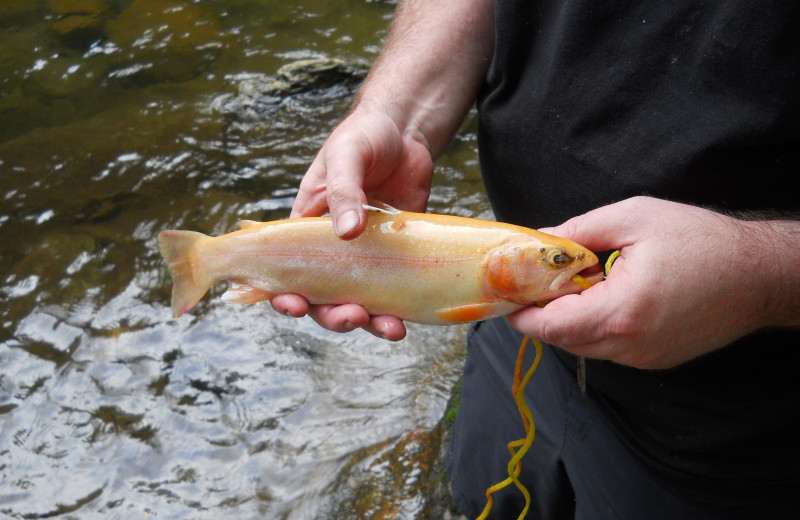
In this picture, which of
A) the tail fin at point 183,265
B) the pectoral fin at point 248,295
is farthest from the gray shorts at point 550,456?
the tail fin at point 183,265

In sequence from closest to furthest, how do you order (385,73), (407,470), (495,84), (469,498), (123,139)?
1. (495,84)
2. (385,73)
3. (469,498)
4. (407,470)
5. (123,139)

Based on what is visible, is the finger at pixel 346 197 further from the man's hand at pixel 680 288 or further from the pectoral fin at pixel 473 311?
the man's hand at pixel 680 288

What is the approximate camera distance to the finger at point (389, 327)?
2.34 metres

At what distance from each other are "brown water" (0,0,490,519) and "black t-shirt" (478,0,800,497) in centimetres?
180

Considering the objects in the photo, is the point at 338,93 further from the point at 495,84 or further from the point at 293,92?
the point at 495,84

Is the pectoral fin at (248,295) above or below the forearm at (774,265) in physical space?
below

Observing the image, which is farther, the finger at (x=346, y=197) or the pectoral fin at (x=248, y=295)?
the pectoral fin at (x=248, y=295)

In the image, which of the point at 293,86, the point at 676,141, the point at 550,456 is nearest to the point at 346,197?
the point at 676,141

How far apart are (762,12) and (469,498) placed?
2301mm

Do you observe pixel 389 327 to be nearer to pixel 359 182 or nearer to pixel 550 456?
pixel 359 182

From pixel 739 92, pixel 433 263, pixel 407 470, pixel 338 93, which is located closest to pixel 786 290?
pixel 739 92

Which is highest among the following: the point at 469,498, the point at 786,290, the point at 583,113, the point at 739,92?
the point at 739,92

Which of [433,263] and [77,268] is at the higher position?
[433,263]

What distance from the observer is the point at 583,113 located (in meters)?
2.15
